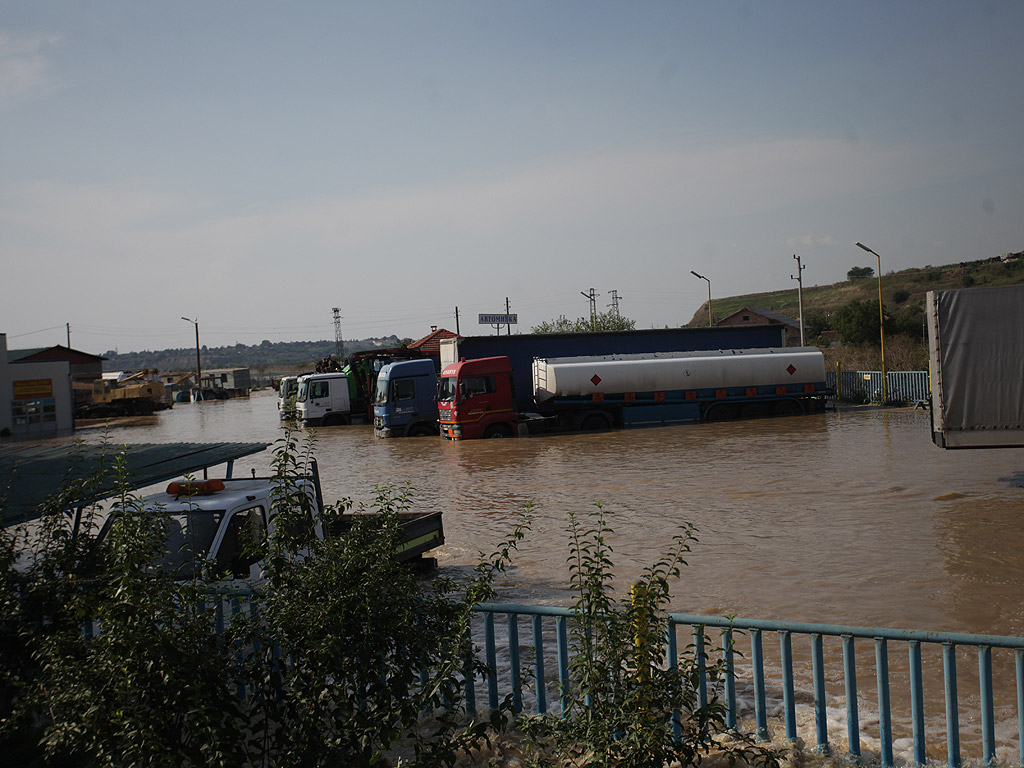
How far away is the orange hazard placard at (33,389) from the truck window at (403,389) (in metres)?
25.9

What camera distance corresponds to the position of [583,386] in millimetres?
27516

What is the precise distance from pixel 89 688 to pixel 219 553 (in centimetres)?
264

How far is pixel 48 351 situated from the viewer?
5997cm

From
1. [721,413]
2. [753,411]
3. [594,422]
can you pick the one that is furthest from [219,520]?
[753,411]

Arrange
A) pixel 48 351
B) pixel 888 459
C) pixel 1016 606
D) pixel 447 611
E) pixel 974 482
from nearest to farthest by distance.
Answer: pixel 447 611 < pixel 1016 606 < pixel 974 482 < pixel 888 459 < pixel 48 351

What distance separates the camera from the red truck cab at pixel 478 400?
2539 cm

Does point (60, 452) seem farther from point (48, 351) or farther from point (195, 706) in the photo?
point (48, 351)

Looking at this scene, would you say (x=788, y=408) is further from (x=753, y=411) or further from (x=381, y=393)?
(x=381, y=393)

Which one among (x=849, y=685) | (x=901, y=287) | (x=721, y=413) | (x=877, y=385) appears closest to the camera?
(x=849, y=685)

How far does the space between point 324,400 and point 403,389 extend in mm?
7145

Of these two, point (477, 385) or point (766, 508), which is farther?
point (477, 385)

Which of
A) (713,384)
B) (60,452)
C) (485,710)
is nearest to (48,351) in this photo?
(713,384)

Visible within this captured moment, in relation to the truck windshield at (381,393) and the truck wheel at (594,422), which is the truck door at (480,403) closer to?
the truck wheel at (594,422)

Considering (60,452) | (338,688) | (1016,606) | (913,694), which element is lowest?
(1016,606)
